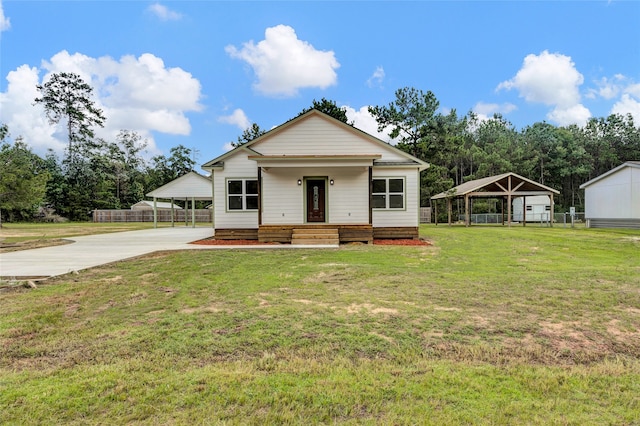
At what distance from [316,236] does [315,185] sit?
2540 mm

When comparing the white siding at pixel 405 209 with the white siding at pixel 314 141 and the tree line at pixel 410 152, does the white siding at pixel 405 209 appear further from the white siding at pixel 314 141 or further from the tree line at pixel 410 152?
the tree line at pixel 410 152

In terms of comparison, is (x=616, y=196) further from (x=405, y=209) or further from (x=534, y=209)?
(x=405, y=209)

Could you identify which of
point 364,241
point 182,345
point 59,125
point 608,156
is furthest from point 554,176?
point 59,125

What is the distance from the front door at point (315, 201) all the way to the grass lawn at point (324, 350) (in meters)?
8.07

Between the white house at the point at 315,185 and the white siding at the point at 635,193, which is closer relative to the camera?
the white house at the point at 315,185

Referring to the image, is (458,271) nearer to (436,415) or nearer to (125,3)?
(436,415)

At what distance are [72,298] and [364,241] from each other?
10.2m

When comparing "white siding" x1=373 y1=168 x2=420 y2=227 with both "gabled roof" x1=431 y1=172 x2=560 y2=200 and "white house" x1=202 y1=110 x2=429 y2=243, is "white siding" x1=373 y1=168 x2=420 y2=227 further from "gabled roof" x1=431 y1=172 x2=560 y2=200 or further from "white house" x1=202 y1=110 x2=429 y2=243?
"gabled roof" x1=431 y1=172 x2=560 y2=200

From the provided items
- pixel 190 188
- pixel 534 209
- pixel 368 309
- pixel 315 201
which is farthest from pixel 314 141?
pixel 534 209

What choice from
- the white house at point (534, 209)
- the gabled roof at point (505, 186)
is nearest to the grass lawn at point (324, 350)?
the gabled roof at point (505, 186)

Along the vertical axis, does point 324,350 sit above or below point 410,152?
below

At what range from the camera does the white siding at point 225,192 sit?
14.6 m

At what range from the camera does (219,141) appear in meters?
41.0

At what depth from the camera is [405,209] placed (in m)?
14.7
